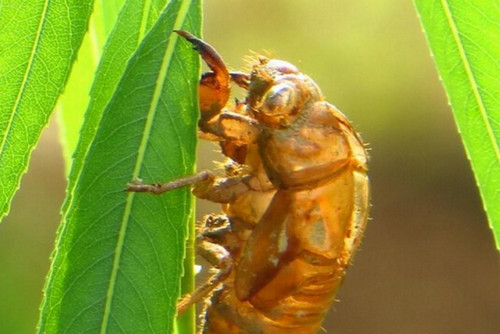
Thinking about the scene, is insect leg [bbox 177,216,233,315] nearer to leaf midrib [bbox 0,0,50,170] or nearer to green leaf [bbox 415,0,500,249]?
leaf midrib [bbox 0,0,50,170]

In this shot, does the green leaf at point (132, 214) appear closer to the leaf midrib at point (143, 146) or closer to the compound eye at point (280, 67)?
the leaf midrib at point (143, 146)

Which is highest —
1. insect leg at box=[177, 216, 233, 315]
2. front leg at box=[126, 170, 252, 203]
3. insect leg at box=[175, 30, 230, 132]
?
insect leg at box=[175, 30, 230, 132]

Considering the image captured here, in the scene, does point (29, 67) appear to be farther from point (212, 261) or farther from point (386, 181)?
point (386, 181)

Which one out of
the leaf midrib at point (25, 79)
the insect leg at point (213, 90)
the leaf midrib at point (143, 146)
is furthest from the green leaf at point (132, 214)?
the leaf midrib at point (25, 79)

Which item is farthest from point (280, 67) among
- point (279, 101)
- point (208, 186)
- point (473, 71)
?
point (473, 71)

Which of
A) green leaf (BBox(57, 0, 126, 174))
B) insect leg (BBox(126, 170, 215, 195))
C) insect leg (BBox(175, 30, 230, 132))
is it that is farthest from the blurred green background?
insect leg (BBox(126, 170, 215, 195))

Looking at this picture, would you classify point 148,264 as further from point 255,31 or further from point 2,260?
point 255,31

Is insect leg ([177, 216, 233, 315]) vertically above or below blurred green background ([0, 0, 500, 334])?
above
